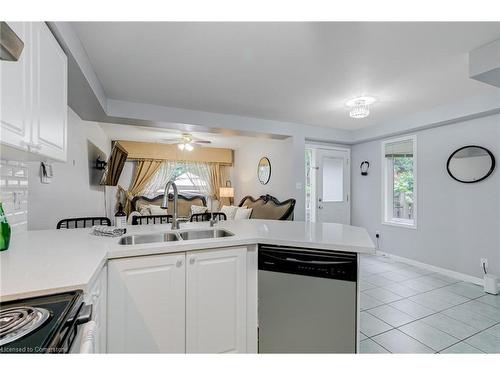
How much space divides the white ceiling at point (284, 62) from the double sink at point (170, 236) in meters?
1.49

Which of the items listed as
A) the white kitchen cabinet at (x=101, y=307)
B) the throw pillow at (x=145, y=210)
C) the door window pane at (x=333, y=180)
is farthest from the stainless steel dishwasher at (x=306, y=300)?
the throw pillow at (x=145, y=210)

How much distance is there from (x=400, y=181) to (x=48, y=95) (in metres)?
4.71

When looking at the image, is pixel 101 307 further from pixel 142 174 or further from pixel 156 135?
pixel 142 174

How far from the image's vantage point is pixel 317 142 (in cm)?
473

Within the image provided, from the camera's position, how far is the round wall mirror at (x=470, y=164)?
3035 mm

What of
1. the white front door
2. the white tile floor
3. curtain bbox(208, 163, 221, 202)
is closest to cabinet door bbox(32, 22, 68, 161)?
the white tile floor

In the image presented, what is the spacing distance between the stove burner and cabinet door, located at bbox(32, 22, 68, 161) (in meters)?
0.78

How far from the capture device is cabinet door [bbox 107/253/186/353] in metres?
1.34

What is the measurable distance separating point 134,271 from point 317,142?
411 centimetres

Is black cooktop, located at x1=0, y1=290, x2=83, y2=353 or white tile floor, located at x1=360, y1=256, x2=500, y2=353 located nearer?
black cooktop, located at x1=0, y1=290, x2=83, y2=353

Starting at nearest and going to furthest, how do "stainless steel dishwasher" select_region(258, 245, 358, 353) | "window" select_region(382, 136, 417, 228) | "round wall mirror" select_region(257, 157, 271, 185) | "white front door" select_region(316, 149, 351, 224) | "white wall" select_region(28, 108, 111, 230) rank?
"stainless steel dishwasher" select_region(258, 245, 358, 353) < "white wall" select_region(28, 108, 111, 230) < "window" select_region(382, 136, 417, 228) < "white front door" select_region(316, 149, 351, 224) < "round wall mirror" select_region(257, 157, 271, 185)

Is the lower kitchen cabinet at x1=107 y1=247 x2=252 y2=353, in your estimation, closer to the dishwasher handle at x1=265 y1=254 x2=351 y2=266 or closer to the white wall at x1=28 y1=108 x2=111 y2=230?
the dishwasher handle at x1=265 y1=254 x2=351 y2=266

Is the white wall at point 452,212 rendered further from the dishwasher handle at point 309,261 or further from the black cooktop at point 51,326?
the black cooktop at point 51,326
